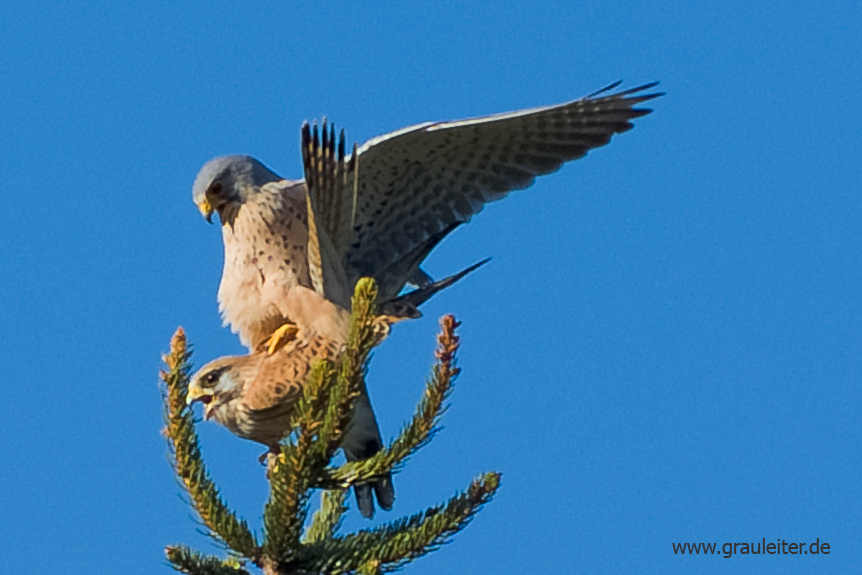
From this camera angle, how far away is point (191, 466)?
2875 millimetres

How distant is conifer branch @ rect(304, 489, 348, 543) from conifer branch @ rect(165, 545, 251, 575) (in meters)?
0.53

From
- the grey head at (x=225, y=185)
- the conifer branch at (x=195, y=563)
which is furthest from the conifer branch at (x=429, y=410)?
the grey head at (x=225, y=185)

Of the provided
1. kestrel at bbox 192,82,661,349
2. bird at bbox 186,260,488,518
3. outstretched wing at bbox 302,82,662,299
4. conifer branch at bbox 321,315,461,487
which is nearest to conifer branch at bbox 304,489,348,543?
bird at bbox 186,260,488,518

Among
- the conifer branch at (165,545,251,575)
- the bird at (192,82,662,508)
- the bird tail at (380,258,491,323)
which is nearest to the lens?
the conifer branch at (165,545,251,575)

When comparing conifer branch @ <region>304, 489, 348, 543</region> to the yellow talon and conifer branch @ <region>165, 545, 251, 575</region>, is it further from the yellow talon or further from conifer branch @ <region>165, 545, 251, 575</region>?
the yellow talon

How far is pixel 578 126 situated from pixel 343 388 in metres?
2.21

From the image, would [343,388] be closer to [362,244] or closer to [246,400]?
[246,400]

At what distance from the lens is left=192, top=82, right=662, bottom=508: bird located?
4379 mm

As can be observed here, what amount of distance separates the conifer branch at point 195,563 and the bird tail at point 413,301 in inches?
47.9

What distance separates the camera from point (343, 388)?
110 inches

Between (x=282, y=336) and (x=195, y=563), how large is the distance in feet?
5.05

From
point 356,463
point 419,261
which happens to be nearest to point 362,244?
point 419,261

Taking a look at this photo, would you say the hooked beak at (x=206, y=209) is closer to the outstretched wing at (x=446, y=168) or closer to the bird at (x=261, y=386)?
the outstretched wing at (x=446, y=168)

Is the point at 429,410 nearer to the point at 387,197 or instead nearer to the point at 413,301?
the point at 413,301
